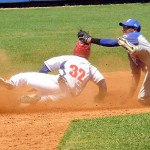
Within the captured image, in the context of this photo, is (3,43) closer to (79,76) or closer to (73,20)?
(73,20)

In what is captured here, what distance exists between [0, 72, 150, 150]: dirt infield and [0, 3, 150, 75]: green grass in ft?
13.4

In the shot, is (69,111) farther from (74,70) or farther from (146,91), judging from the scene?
(146,91)

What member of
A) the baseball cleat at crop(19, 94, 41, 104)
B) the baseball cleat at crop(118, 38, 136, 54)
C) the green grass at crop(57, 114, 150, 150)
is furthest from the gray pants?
the baseball cleat at crop(19, 94, 41, 104)

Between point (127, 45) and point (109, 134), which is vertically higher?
point (127, 45)

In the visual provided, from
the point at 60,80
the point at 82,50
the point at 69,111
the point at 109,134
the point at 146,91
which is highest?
the point at 82,50

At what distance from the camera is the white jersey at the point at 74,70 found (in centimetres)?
889

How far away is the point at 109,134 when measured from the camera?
7246mm

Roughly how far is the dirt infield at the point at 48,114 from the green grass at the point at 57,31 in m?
4.07

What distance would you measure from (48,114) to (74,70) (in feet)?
2.89

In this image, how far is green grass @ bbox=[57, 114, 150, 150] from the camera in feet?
22.0

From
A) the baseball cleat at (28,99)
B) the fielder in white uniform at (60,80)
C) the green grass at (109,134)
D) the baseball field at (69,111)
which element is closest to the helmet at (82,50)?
the fielder in white uniform at (60,80)

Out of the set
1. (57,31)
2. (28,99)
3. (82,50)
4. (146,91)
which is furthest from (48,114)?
(57,31)

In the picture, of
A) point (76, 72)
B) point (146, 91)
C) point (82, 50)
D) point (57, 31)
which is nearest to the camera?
point (76, 72)

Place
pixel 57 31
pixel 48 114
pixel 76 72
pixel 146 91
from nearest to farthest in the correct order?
pixel 48 114, pixel 76 72, pixel 146 91, pixel 57 31
